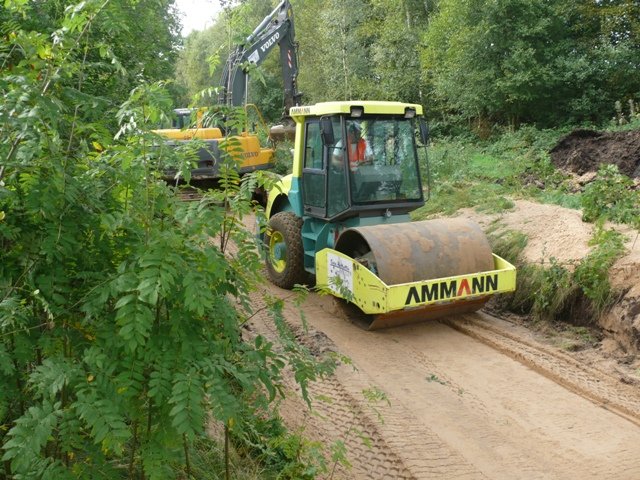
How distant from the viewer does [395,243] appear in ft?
20.9

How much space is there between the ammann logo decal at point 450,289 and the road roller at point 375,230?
0.4 inches

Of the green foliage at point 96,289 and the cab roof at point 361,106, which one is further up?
the cab roof at point 361,106

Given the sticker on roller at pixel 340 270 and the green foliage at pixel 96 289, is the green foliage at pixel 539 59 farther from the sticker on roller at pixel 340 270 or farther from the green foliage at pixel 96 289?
the green foliage at pixel 96 289

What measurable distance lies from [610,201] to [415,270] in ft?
11.4

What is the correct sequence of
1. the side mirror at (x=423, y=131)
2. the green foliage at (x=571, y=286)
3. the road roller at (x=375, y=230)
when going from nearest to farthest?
1. the road roller at (x=375, y=230)
2. the green foliage at (x=571, y=286)
3. the side mirror at (x=423, y=131)

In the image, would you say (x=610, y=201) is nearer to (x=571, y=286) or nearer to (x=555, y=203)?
(x=555, y=203)

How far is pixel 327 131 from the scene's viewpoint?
6.74 m

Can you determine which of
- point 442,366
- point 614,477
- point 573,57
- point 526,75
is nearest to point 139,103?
point 614,477

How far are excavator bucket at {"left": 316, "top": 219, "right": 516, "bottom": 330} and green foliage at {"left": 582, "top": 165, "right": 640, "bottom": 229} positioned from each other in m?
1.96

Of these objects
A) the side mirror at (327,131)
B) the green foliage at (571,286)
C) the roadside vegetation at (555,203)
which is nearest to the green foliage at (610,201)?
the roadside vegetation at (555,203)

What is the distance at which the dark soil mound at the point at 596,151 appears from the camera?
13075mm

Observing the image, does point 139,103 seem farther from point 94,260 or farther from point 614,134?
point 614,134

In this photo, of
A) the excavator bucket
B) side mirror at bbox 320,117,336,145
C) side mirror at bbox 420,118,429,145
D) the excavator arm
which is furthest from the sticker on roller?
the excavator arm

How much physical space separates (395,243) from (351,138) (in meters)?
1.37
